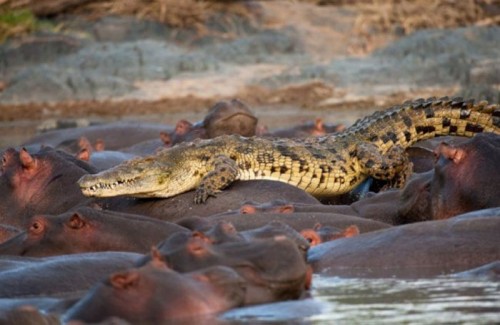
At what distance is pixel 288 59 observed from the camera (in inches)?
829

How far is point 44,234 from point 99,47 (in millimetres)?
13229

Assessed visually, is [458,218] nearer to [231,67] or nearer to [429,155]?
[429,155]

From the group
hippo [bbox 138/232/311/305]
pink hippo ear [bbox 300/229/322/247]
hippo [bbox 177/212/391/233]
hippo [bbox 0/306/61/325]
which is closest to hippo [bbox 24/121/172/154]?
hippo [bbox 177/212/391/233]

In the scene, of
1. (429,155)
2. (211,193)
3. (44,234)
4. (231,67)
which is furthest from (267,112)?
(44,234)

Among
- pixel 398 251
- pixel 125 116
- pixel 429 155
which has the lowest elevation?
pixel 125 116

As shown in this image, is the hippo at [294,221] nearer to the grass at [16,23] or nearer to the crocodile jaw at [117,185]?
the crocodile jaw at [117,185]

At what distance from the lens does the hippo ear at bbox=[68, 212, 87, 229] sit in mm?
8055

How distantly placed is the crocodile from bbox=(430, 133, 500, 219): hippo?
1.66 meters

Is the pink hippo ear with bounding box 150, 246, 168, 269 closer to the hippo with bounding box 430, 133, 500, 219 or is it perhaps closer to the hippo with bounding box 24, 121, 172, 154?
the hippo with bounding box 430, 133, 500, 219

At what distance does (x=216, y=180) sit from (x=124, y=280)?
11.3 feet

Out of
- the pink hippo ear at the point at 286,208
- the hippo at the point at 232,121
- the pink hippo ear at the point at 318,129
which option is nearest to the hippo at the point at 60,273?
the pink hippo ear at the point at 286,208

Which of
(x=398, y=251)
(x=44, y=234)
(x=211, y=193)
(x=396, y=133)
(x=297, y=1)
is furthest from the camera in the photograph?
(x=297, y=1)

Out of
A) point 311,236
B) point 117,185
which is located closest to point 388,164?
point 117,185

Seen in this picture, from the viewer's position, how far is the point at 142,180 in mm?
9828
